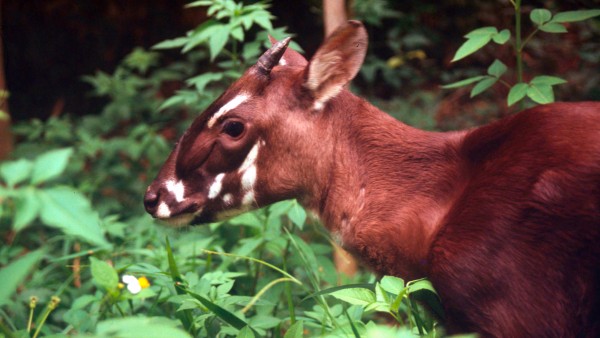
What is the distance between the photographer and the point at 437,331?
306 centimetres

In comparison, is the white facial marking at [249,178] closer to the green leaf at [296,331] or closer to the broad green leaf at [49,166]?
the green leaf at [296,331]

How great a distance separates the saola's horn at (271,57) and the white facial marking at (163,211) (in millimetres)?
768

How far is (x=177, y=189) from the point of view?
338cm

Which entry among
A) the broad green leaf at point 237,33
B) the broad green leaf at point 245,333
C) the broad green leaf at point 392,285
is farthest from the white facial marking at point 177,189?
the broad green leaf at point 392,285

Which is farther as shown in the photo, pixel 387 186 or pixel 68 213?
pixel 387 186

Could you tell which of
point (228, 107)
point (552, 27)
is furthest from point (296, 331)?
point (552, 27)

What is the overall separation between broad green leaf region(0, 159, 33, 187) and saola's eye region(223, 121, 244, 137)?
4.90 ft

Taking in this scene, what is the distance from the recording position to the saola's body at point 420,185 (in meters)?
2.62

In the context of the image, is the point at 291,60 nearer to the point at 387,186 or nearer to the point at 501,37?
the point at 387,186

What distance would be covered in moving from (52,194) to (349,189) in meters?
1.64

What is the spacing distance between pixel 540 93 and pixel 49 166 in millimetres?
2487

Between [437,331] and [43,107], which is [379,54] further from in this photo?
[437,331]

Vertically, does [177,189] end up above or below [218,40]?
below

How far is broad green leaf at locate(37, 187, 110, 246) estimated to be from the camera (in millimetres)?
1761
